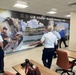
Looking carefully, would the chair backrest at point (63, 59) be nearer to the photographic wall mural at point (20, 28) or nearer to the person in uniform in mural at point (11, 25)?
the photographic wall mural at point (20, 28)

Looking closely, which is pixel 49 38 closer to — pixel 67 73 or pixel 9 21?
pixel 67 73

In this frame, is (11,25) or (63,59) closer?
(63,59)

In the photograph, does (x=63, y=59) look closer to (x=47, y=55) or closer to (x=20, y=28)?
(x=47, y=55)

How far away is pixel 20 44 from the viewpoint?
24.4 feet

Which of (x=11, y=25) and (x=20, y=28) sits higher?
(x=11, y=25)

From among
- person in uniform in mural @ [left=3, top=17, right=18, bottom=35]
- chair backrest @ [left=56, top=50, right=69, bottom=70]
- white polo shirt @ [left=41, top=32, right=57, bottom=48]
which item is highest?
person in uniform in mural @ [left=3, top=17, right=18, bottom=35]

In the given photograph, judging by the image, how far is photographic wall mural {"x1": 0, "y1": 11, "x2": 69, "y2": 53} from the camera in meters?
6.62

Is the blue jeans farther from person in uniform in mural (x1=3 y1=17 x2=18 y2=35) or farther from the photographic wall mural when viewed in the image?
person in uniform in mural (x1=3 y1=17 x2=18 y2=35)

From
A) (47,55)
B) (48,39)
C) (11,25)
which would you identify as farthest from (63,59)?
(11,25)

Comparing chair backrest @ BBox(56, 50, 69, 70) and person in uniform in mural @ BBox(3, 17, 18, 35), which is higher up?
person in uniform in mural @ BBox(3, 17, 18, 35)

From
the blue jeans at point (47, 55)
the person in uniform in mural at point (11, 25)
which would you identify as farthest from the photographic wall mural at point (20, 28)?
the blue jeans at point (47, 55)

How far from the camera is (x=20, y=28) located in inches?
292

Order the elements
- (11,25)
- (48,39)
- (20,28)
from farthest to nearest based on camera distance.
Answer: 1. (20,28)
2. (11,25)
3. (48,39)

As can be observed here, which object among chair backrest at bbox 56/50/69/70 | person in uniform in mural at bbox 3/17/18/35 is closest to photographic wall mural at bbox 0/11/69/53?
person in uniform in mural at bbox 3/17/18/35
